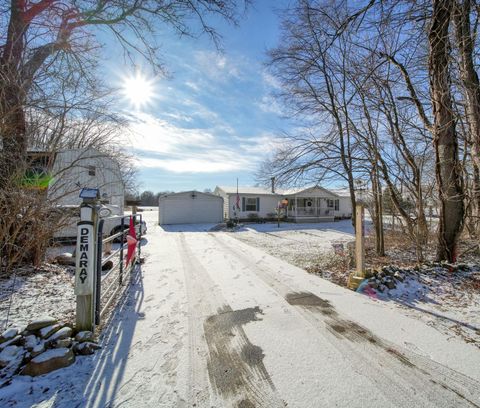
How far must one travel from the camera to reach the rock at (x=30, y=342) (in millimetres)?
2136

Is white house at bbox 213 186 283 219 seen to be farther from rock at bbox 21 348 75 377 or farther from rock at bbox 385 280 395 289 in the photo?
rock at bbox 21 348 75 377

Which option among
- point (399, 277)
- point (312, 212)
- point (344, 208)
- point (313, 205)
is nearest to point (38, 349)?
point (399, 277)

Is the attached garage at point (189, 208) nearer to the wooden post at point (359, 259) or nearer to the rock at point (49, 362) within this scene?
the wooden post at point (359, 259)

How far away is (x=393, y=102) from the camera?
264 inches

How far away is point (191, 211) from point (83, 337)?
57.2ft

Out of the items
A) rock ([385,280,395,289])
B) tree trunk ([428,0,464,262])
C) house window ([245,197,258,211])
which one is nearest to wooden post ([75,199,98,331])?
rock ([385,280,395,289])

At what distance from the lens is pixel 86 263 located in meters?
2.49

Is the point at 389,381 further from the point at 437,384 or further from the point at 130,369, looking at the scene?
the point at 130,369

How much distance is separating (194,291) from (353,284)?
9.29ft

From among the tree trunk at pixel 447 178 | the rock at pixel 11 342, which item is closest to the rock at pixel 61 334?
the rock at pixel 11 342

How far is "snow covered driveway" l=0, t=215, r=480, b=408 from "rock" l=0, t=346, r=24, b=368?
0.29 metres

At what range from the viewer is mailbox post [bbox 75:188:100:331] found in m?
2.46

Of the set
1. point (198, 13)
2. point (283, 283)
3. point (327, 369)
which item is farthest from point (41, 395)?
point (198, 13)

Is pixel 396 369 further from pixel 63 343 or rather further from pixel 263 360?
pixel 63 343
